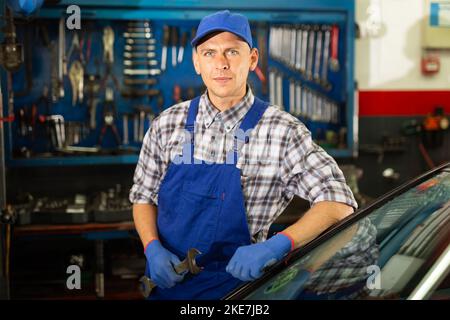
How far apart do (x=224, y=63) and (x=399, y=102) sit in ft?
8.00

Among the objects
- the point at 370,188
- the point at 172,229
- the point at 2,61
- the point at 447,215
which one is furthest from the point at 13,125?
the point at 447,215

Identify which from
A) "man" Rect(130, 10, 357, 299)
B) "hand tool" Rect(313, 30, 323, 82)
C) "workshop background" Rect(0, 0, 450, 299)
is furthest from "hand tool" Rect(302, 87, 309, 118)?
"man" Rect(130, 10, 357, 299)

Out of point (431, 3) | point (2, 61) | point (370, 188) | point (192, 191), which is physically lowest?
point (370, 188)

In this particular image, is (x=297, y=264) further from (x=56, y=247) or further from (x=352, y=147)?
(x=56, y=247)

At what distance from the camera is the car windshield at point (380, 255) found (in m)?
1.14

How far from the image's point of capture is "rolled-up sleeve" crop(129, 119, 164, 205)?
1.75 meters

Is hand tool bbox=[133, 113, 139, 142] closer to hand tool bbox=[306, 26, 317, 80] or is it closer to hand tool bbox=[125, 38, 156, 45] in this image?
hand tool bbox=[125, 38, 156, 45]

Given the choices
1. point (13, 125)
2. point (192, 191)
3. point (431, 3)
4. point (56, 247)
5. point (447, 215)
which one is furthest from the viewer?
point (431, 3)

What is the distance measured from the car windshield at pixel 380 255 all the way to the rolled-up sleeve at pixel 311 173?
0.51 feet

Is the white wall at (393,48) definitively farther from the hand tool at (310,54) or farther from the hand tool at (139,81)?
the hand tool at (139,81)

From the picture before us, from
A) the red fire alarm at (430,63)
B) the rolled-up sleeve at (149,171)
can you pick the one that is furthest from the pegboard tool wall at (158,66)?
the rolled-up sleeve at (149,171)

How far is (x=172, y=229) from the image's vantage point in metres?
1.69

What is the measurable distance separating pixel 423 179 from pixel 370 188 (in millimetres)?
2313

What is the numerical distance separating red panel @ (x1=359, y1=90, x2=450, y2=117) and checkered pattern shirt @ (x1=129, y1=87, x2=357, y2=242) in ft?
7.29
